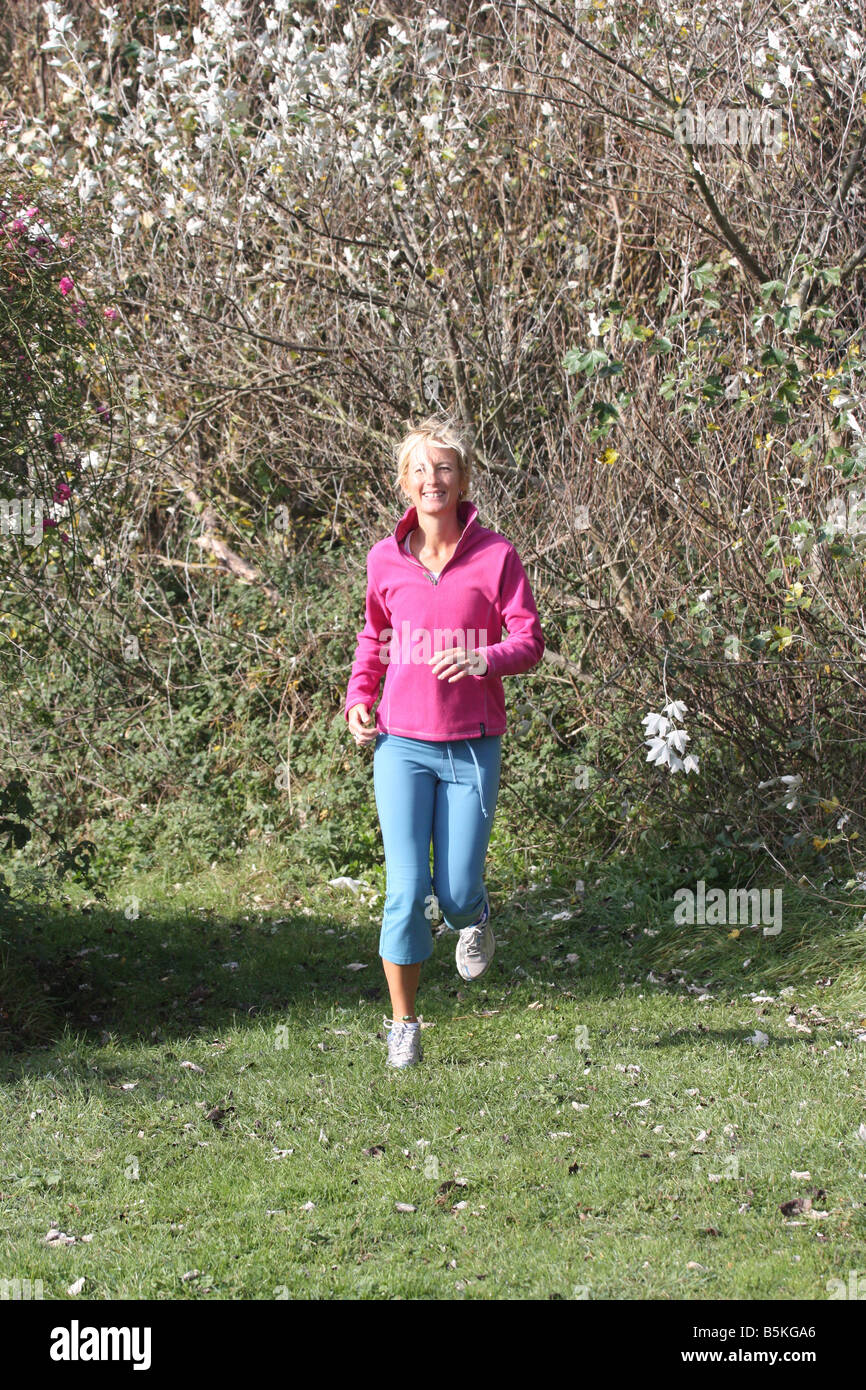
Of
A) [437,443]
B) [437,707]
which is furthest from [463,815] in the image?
[437,443]

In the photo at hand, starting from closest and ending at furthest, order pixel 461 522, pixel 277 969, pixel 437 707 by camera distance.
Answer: pixel 437 707, pixel 461 522, pixel 277 969

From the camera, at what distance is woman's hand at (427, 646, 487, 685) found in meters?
4.18

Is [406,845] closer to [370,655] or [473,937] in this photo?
[473,937]

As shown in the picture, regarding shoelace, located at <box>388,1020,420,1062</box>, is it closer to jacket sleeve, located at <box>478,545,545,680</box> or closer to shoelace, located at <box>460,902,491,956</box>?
shoelace, located at <box>460,902,491,956</box>

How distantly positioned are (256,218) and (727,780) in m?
4.51

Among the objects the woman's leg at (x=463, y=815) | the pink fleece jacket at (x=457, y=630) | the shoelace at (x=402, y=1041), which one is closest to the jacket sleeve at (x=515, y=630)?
the pink fleece jacket at (x=457, y=630)

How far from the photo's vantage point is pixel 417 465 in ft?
14.6

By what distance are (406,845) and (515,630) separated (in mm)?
801

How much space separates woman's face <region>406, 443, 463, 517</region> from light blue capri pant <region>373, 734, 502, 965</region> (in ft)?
2.59

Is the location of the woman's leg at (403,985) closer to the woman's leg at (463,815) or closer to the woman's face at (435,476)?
the woman's leg at (463,815)

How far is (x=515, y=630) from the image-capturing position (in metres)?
4.35

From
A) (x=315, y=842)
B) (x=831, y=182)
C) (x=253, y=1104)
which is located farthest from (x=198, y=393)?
(x=253, y=1104)

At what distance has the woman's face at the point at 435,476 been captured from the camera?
14.5 feet

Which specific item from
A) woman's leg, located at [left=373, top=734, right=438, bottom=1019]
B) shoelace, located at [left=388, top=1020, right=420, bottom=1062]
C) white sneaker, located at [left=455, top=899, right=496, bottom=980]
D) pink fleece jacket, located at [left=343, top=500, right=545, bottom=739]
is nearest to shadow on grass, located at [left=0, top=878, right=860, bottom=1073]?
white sneaker, located at [left=455, top=899, right=496, bottom=980]
